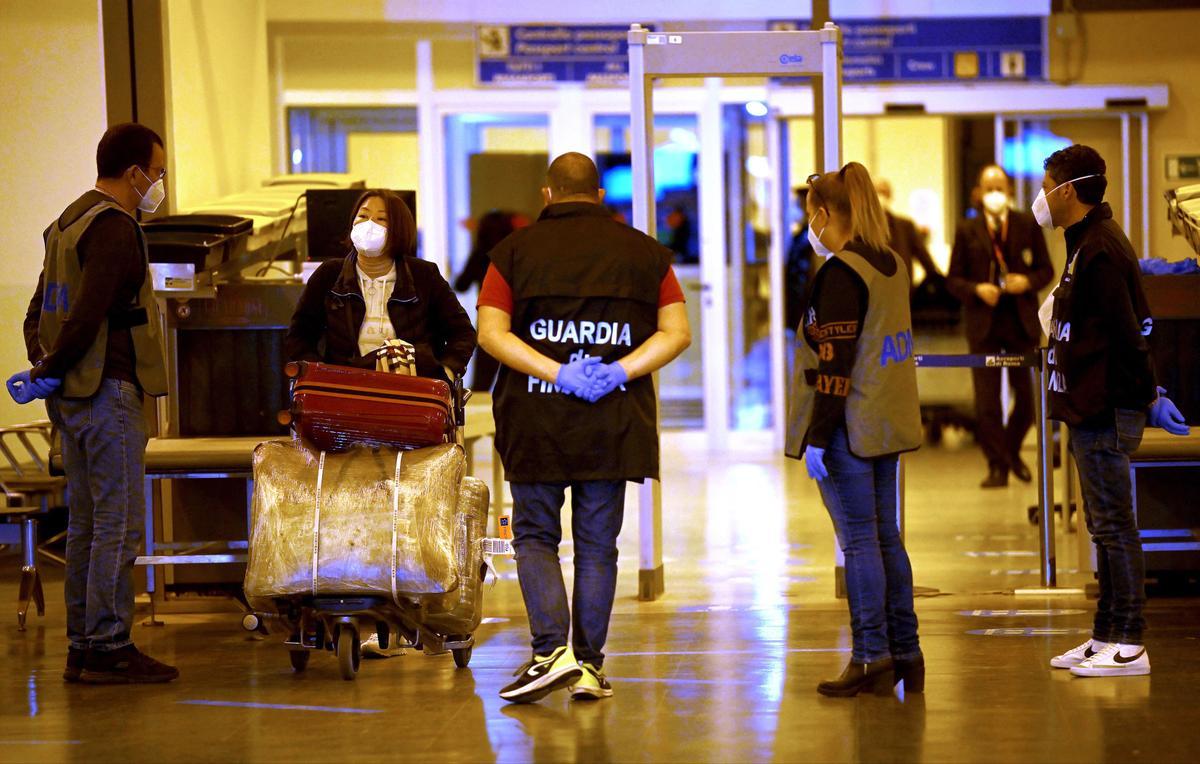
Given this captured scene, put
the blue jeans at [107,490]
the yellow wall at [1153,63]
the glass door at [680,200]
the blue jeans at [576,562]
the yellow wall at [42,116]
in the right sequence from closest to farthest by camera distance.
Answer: the blue jeans at [576,562] → the blue jeans at [107,490] → the yellow wall at [42,116] → the yellow wall at [1153,63] → the glass door at [680,200]

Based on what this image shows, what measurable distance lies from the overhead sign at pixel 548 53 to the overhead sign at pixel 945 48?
126cm

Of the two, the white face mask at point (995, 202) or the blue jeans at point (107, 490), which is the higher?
the white face mask at point (995, 202)

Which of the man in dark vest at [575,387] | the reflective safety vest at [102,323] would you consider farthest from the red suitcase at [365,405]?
the reflective safety vest at [102,323]

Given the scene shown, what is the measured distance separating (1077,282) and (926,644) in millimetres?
1295

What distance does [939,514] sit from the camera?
26.7ft

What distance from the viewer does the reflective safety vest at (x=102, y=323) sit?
4633 mm

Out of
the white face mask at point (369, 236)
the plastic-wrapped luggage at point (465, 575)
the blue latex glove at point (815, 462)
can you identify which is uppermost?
the white face mask at point (369, 236)

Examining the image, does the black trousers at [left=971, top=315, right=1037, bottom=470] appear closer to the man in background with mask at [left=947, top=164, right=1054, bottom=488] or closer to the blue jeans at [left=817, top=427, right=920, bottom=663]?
the man in background with mask at [left=947, top=164, right=1054, bottom=488]

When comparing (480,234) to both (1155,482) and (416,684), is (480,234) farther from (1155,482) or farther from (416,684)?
(416,684)

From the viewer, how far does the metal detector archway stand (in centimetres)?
584

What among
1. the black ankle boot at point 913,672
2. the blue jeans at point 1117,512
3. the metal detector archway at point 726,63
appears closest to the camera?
the black ankle boot at point 913,672

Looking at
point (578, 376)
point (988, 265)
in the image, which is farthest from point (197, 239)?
point (988, 265)

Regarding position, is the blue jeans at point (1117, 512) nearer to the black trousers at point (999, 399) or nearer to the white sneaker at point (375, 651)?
the white sneaker at point (375, 651)

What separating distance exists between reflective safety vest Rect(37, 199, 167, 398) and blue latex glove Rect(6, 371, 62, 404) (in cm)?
4
